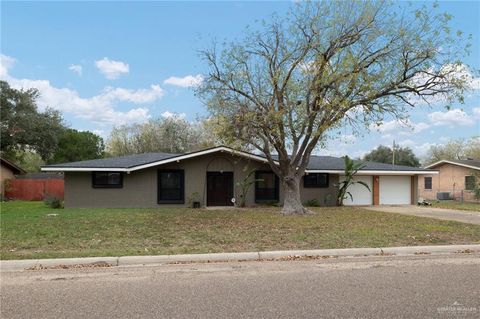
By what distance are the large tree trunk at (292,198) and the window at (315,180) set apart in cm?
591

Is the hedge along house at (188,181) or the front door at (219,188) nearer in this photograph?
the hedge along house at (188,181)

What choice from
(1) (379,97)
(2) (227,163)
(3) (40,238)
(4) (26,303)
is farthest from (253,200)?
(4) (26,303)

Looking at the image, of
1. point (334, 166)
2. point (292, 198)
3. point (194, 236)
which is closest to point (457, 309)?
point (194, 236)

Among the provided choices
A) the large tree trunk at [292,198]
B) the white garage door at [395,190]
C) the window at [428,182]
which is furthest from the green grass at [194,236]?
the window at [428,182]

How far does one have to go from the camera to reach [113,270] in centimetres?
755

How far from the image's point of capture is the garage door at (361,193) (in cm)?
2555

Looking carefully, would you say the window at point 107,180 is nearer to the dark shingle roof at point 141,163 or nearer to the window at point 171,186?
the dark shingle roof at point 141,163

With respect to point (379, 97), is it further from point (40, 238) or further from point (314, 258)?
point (40, 238)

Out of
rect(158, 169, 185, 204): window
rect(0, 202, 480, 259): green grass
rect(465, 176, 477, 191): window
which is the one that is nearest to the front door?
rect(158, 169, 185, 204): window

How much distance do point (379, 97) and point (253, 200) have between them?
967cm

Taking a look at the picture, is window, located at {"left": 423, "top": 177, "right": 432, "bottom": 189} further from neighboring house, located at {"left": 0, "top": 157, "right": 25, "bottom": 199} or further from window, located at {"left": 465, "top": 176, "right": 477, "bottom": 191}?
neighboring house, located at {"left": 0, "top": 157, "right": 25, "bottom": 199}

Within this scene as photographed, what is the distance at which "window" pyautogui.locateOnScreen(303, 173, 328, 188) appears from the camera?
2448cm

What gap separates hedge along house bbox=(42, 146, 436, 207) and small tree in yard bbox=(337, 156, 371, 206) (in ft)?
1.31

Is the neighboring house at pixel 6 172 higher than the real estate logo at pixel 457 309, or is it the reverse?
the neighboring house at pixel 6 172
